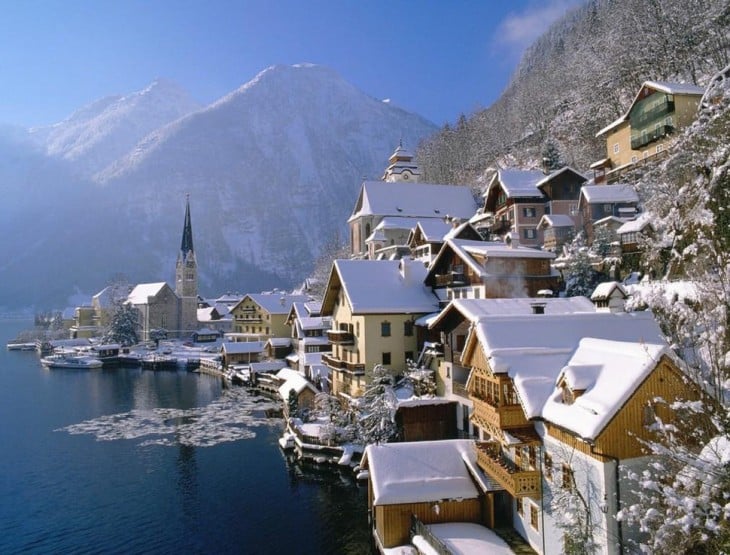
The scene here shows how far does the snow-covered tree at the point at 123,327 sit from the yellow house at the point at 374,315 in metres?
79.9

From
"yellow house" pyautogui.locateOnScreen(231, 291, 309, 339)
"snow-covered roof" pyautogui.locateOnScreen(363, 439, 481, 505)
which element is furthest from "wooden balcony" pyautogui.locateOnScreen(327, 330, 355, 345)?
"yellow house" pyautogui.locateOnScreen(231, 291, 309, 339)

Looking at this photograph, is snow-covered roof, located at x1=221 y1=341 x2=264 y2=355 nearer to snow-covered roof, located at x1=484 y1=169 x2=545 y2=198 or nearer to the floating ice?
the floating ice

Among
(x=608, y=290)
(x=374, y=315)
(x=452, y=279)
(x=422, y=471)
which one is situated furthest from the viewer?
(x=452, y=279)

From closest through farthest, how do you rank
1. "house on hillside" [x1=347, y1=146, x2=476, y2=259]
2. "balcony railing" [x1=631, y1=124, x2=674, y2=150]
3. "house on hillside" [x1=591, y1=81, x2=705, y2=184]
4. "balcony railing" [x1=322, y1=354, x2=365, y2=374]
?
1. "balcony railing" [x1=322, y1=354, x2=365, y2=374]
2. "house on hillside" [x1=591, y1=81, x2=705, y2=184]
3. "balcony railing" [x1=631, y1=124, x2=674, y2=150]
4. "house on hillside" [x1=347, y1=146, x2=476, y2=259]

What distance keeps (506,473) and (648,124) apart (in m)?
44.7

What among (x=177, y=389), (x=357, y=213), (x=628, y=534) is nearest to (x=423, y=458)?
(x=628, y=534)

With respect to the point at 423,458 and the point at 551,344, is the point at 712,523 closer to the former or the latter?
the point at 551,344

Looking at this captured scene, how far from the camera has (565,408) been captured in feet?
52.1

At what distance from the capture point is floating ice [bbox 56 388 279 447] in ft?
137

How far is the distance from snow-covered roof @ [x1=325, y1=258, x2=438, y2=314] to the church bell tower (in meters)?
96.0

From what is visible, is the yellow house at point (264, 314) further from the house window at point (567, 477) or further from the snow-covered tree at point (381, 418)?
the house window at point (567, 477)

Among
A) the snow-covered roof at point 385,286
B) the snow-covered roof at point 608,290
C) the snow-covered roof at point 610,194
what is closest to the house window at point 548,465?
the snow-covered roof at point 608,290

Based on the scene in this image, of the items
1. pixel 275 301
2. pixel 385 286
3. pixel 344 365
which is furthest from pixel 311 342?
pixel 275 301

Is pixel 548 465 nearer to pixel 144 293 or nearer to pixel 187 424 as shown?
pixel 187 424
